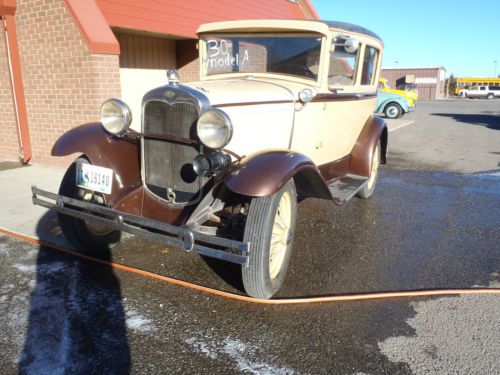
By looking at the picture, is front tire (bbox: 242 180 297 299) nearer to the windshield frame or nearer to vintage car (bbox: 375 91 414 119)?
the windshield frame

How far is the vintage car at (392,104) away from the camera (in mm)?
17938

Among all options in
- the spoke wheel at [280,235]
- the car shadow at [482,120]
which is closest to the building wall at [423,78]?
the car shadow at [482,120]

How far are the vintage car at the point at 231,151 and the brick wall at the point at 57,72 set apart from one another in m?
2.50

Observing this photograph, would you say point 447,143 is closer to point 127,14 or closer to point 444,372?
point 127,14

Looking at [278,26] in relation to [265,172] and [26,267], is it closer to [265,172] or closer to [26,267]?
[265,172]

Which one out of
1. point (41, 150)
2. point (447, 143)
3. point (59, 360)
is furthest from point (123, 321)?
point (447, 143)

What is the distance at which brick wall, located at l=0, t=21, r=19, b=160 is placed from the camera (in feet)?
22.6

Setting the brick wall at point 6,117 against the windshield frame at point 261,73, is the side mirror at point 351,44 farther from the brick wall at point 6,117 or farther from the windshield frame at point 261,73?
the brick wall at point 6,117

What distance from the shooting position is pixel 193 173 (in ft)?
10.2

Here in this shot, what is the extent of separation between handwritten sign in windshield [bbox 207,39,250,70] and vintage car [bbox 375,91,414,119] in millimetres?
15000

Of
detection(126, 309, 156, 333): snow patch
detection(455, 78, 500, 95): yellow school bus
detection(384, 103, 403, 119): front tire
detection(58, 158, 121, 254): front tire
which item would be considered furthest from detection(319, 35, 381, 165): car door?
detection(455, 78, 500, 95): yellow school bus

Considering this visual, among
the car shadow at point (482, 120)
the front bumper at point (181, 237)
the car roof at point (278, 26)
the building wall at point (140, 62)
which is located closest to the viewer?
the front bumper at point (181, 237)

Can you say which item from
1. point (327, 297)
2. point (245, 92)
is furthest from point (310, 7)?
point (327, 297)

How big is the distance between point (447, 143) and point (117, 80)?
8813 mm
